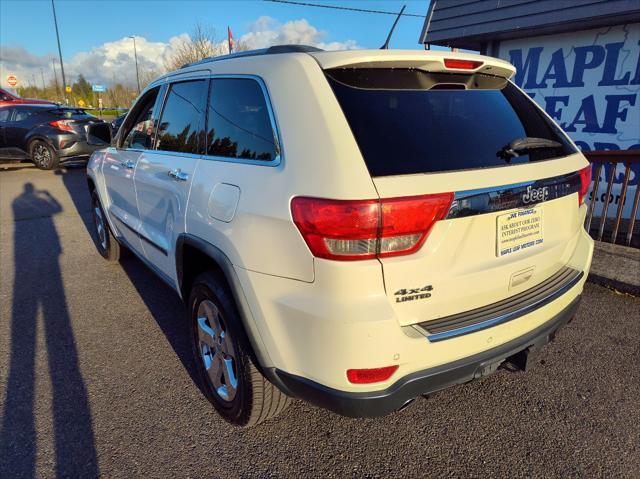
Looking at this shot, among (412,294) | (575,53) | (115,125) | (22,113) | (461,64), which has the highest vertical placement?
(575,53)

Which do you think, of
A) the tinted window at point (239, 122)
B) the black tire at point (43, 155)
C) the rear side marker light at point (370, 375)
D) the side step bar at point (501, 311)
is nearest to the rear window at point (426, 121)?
the tinted window at point (239, 122)

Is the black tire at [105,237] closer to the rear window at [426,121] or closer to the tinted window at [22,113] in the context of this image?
the rear window at [426,121]

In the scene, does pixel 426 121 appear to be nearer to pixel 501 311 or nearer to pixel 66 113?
pixel 501 311

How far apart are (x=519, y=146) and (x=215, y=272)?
1615mm

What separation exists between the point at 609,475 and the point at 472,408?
2.23ft

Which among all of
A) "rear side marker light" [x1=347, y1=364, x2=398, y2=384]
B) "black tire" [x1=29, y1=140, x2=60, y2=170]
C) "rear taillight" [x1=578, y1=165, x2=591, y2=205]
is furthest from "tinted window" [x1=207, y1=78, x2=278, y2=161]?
"black tire" [x1=29, y1=140, x2=60, y2=170]

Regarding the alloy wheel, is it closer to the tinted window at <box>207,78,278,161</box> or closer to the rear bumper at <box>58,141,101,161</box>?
the tinted window at <box>207,78,278,161</box>

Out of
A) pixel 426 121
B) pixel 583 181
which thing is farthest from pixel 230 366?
pixel 583 181

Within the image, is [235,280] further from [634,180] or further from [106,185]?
[634,180]

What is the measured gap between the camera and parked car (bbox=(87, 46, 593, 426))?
66.1 inches

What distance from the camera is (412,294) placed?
1.73m

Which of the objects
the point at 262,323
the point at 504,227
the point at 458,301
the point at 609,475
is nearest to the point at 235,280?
the point at 262,323

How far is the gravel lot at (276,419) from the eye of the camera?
85.4 inches

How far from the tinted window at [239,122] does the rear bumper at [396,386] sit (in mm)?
986
